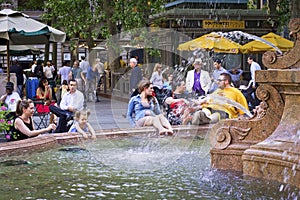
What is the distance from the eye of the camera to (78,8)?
90.4ft

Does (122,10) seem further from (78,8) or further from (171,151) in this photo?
(171,151)

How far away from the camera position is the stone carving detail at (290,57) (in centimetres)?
725

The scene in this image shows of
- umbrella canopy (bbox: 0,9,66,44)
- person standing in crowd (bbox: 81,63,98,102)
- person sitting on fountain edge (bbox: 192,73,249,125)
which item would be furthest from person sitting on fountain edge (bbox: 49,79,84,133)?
person standing in crowd (bbox: 81,63,98,102)

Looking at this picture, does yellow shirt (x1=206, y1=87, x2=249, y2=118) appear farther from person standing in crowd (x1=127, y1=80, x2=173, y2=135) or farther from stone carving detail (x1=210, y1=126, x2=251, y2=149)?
stone carving detail (x1=210, y1=126, x2=251, y2=149)

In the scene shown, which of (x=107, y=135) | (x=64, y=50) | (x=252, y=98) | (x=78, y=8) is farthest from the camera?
(x=64, y=50)

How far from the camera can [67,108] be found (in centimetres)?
1291

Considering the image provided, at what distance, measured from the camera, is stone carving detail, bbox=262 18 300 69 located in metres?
7.25

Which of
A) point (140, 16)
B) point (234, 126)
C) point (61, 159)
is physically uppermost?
point (140, 16)

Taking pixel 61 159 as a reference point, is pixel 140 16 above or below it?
above

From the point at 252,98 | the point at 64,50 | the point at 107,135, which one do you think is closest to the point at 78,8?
the point at 252,98

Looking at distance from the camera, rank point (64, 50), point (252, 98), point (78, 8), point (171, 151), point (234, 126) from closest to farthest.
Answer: point (234, 126), point (171, 151), point (252, 98), point (78, 8), point (64, 50)

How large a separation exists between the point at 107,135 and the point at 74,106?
1.98 meters

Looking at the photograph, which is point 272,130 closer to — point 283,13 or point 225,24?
point 225,24

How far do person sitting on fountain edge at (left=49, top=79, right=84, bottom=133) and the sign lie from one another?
16.3 meters
